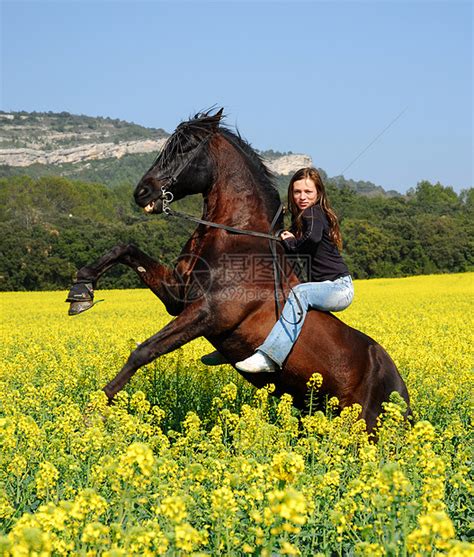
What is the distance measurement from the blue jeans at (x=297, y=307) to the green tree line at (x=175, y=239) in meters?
24.2

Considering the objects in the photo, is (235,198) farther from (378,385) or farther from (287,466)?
(287,466)

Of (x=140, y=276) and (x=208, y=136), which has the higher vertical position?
(x=208, y=136)

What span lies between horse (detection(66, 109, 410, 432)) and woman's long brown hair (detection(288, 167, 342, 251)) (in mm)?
141

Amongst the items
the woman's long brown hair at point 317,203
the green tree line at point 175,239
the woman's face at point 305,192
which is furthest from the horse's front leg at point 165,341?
the green tree line at point 175,239

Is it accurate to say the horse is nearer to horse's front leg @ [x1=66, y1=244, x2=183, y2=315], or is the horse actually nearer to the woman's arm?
horse's front leg @ [x1=66, y1=244, x2=183, y2=315]

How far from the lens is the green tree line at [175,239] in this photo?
45219mm

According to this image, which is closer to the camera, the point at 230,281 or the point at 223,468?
the point at 223,468

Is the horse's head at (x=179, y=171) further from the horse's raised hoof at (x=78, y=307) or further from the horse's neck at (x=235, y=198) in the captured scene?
the horse's raised hoof at (x=78, y=307)

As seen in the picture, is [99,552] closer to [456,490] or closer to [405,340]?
[456,490]

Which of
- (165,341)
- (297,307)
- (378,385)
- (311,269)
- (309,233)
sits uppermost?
(309,233)

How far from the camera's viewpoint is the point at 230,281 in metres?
5.89

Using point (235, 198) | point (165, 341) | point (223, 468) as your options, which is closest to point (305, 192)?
point (235, 198)

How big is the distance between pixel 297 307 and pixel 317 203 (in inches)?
34.8

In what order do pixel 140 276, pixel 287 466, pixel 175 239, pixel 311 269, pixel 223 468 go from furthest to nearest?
pixel 175 239
pixel 311 269
pixel 140 276
pixel 223 468
pixel 287 466
